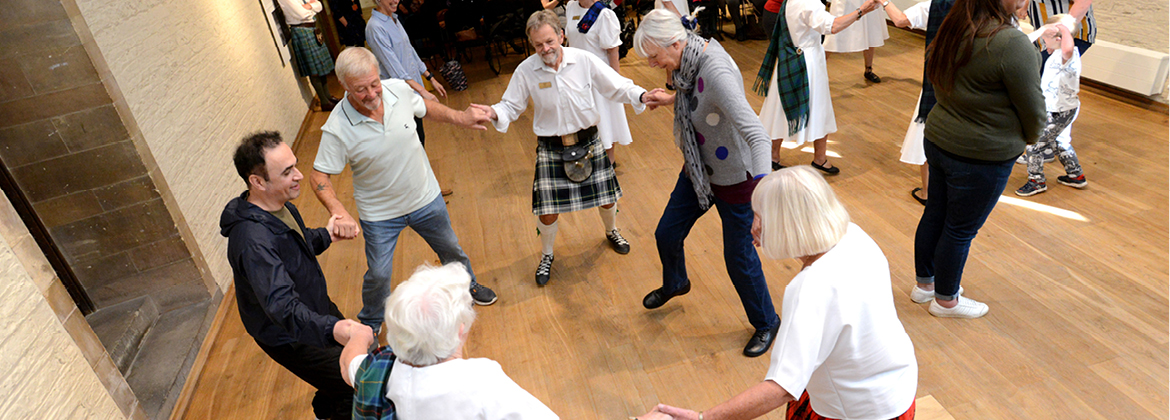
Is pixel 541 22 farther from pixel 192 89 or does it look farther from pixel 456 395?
pixel 192 89

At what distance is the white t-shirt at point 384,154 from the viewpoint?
2.65m

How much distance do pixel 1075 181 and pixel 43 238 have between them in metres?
5.65

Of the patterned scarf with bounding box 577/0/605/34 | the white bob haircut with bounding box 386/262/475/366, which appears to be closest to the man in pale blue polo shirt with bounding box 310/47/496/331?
the white bob haircut with bounding box 386/262/475/366

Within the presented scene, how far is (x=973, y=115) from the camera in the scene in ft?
7.49

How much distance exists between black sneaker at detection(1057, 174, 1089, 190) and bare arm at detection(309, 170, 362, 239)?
3.96 m

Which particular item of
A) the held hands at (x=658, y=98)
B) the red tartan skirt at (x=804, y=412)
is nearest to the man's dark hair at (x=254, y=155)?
the held hands at (x=658, y=98)

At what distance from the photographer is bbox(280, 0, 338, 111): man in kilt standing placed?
6793 mm

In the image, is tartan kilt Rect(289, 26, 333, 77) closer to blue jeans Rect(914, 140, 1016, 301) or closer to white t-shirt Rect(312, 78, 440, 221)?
white t-shirt Rect(312, 78, 440, 221)

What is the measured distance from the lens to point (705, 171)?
8.14 feet

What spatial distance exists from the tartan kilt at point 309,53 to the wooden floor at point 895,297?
2.88 m

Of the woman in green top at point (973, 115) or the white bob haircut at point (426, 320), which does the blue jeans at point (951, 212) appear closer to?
the woman in green top at point (973, 115)

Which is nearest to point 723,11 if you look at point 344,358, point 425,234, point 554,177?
point 554,177

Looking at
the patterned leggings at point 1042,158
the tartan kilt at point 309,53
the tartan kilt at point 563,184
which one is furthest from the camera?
the tartan kilt at point 309,53

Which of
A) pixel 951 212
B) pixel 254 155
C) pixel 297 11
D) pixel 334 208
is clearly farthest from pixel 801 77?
pixel 297 11
